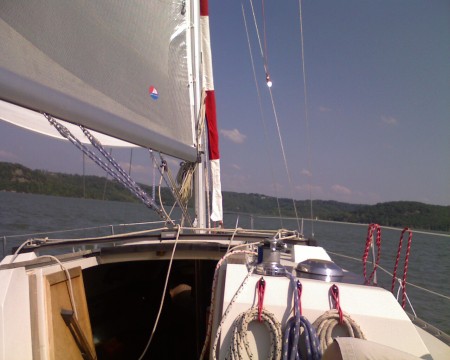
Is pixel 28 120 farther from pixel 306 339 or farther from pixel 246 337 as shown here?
pixel 306 339

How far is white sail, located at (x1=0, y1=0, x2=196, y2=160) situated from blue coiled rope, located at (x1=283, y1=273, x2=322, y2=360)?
43.3 inches

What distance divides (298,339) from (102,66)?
65.5 inches

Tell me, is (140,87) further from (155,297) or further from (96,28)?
(155,297)

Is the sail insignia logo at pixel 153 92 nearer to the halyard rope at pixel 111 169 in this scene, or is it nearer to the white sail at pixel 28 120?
the white sail at pixel 28 120

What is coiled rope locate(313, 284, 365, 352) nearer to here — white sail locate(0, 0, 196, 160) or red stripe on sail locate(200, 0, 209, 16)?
white sail locate(0, 0, 196, 160)

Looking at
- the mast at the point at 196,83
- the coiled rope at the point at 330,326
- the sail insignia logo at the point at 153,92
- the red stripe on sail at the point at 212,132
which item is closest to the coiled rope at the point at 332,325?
the coiled rope at the point at 330,326

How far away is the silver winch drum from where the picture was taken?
1.90 m

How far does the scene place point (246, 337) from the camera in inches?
64.1

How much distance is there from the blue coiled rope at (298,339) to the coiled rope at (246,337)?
1.3 inches

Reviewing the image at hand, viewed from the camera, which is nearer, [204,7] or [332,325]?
[332,325]

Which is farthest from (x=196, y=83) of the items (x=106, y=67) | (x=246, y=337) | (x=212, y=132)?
(x=246, y=337)

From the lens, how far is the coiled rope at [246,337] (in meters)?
1.59

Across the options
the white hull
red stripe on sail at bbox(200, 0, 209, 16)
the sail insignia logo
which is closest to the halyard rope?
the white hull

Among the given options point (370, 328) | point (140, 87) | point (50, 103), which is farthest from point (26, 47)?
point (370, 328)
